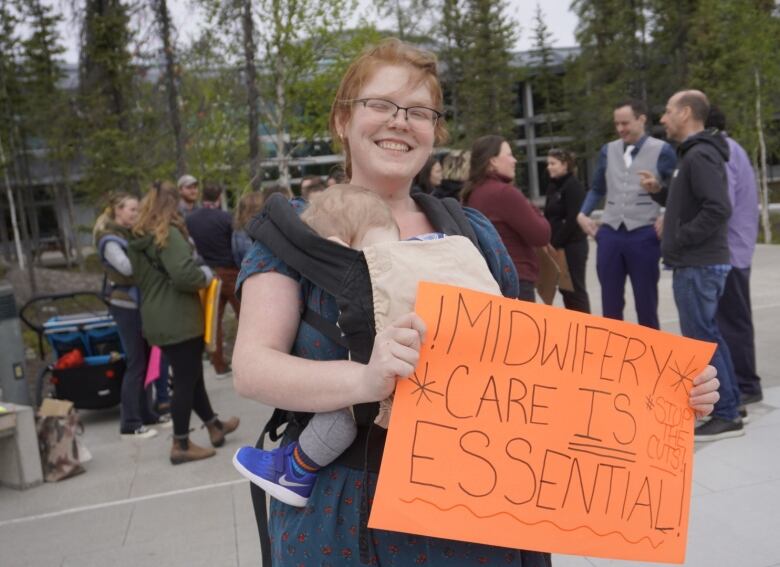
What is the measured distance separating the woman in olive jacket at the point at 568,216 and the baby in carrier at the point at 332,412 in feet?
19.4

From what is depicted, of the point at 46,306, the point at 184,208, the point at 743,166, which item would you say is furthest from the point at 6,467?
the point at 46,306

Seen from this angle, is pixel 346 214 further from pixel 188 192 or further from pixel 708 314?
pixel 188 192

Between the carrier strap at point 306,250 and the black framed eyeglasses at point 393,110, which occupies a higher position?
the black framed eyeglasses at point 393,110

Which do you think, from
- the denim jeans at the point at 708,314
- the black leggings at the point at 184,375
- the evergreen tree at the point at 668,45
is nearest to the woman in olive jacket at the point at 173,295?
the black leggings at the point at 184,375

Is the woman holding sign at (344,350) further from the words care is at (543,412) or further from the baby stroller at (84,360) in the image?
the baby stroller at (84,360)

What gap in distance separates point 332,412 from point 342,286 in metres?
0.26

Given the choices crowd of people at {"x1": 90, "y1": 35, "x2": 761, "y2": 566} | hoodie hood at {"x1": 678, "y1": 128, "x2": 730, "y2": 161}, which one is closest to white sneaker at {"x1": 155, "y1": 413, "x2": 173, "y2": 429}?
crowd of people at {"x1": 90, "y1": 35, "x2": 761, "y2": 566}

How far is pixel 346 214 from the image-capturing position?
1538 mm

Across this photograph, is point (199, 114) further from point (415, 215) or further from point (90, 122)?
point (415, 215)

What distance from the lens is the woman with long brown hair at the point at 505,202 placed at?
488cm

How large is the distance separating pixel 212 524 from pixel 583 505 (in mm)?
3058

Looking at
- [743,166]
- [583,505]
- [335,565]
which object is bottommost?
[335,565]

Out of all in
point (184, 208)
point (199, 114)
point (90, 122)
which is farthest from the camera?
point (199, 114)

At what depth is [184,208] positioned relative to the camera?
839 cm
